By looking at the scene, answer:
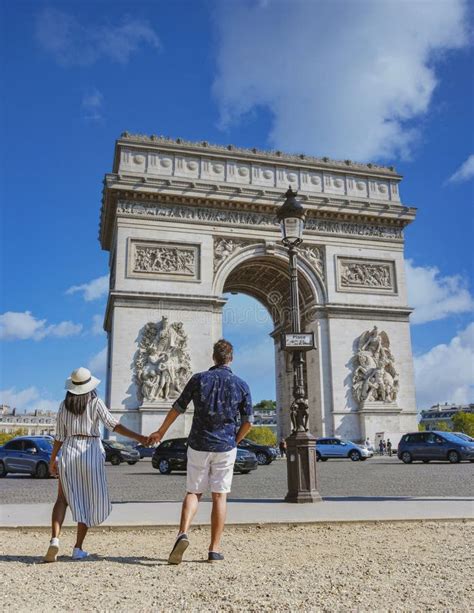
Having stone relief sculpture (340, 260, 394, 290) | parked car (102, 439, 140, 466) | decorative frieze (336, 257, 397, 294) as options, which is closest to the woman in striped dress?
parked car (102, 439, 140, 466)

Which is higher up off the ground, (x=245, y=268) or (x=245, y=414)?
(x=245, y=268)

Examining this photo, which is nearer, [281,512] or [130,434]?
[130,434]

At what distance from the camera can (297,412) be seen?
900cm

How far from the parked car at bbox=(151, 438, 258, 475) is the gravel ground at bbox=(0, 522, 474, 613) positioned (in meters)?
11.2

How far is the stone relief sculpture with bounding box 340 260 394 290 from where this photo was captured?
2924 cm

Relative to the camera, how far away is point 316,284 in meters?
28.8

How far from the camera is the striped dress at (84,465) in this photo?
183 inches

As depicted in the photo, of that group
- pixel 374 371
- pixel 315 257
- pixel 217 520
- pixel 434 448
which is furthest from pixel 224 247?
pixel 217 520

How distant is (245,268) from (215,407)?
2614 cm

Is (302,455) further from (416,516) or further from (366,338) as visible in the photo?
(366,338)

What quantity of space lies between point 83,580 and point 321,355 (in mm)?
24586

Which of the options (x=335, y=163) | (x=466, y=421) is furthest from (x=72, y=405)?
(x=466, y=421)

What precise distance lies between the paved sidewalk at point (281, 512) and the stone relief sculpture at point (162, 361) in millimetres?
16487

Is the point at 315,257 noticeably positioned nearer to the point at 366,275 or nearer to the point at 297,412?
the point at 366,275
